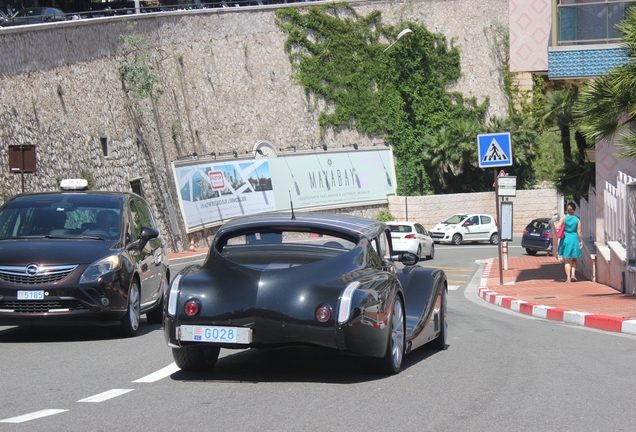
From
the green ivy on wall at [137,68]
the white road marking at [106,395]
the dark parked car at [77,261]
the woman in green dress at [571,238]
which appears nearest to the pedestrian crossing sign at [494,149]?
the woman in green dress at [571,238]

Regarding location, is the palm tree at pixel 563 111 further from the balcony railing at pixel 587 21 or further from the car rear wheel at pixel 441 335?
the car rear wheel at pixel 441 335

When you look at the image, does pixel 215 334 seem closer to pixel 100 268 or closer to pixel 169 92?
pixel 100 268

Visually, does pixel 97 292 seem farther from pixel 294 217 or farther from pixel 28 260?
pixel 294 217

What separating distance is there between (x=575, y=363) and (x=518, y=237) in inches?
1580

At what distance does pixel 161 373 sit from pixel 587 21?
15.6 meters

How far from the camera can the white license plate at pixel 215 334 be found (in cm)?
705

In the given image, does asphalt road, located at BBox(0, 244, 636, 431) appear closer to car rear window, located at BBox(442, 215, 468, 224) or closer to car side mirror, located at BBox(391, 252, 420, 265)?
car side mirror, located at BBox(391, 252, 420, 265)

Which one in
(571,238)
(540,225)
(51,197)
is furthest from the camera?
(540,225)

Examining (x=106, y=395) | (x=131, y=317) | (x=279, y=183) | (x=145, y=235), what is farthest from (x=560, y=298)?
(x=279, y=183)

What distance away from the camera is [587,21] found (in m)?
20.2

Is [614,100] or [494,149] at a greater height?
[614,100]

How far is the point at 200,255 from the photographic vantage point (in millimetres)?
36531

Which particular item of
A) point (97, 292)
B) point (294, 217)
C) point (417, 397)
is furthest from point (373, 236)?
point (97, 292)

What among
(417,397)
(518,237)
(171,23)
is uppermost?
(171,23)
